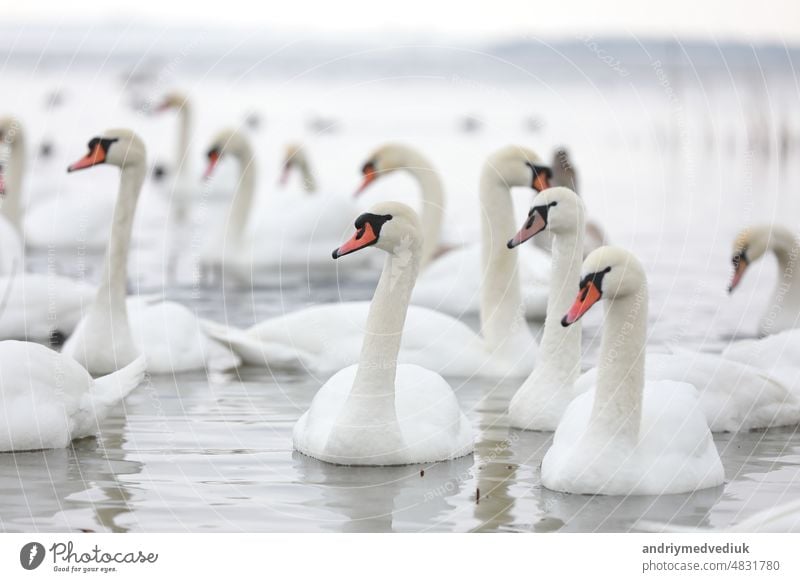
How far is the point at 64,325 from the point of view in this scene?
11.0 meters

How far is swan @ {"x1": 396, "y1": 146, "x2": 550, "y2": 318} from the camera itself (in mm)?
10078

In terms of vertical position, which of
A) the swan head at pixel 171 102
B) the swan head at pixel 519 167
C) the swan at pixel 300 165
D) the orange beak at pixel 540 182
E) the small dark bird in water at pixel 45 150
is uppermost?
the swan head at pixel 171 102

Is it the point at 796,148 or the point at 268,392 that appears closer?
the point at 268,392

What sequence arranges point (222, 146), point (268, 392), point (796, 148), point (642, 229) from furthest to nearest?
point (796, 148)
point (642, 229)
point (222, 146)
point (268, 392)

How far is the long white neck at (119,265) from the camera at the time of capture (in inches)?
386

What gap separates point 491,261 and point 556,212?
158 centimetres

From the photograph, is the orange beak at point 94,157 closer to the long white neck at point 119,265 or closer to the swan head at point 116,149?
the swan head at point 116,149

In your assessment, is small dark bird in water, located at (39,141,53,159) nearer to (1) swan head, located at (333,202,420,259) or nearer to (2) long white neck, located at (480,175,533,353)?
(2) long white neck, located at (480,175,533,353)

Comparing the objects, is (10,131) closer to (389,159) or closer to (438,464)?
(389,159)

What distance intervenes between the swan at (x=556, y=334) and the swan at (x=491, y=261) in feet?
3.66

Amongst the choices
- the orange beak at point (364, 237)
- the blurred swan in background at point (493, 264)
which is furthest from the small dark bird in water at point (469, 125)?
the orange beak at point (364, 237)

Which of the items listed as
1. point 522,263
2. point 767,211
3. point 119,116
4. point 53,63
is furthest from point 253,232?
point 53,63
